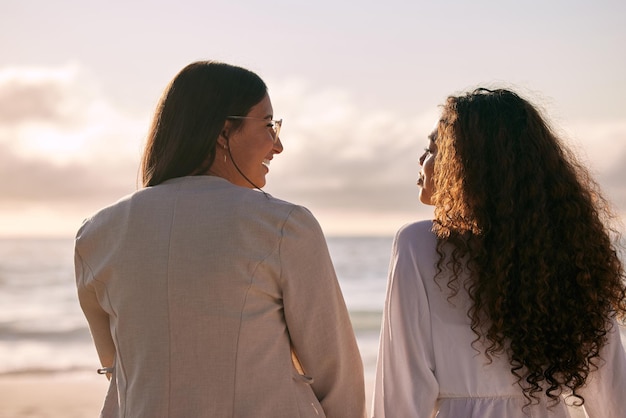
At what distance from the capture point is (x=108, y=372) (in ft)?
7.85

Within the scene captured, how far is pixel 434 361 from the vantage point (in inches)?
101

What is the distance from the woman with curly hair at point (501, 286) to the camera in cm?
247

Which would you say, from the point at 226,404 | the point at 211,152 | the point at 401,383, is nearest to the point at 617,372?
the point at 401,383

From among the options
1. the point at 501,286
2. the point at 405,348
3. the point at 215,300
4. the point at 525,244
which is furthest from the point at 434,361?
the point at 215,300

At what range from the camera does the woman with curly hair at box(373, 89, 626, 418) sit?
2.47 meters

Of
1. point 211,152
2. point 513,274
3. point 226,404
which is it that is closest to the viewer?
point 226,404

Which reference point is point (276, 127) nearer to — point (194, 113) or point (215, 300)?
point (194, 113)

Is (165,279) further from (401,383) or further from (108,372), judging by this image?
(401,383)

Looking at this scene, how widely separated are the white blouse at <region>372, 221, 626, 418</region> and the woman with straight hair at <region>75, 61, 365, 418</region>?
9.8 inches

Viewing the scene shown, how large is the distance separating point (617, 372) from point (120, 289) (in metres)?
1.55

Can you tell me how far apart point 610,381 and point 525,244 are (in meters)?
0.56

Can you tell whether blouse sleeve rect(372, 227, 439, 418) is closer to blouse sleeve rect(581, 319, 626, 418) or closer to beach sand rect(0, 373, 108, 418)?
blouse sleeve rect(581, 319, 626, 418)

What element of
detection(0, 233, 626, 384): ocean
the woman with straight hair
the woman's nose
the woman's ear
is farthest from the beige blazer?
detection(0, 233, 626, 384): ocean

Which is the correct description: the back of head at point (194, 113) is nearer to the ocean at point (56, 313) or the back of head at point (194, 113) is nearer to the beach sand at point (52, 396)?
the beach sand at point (52, 396)
